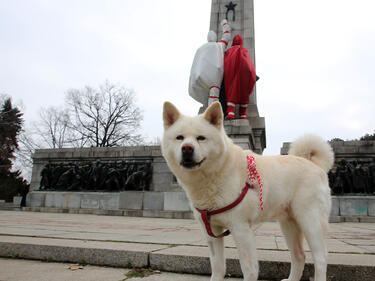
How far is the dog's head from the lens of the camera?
2141mm

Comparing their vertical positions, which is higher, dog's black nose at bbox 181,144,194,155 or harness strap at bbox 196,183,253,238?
dog's black nose at bbox 181,144,194,155

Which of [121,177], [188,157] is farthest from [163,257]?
[121,177]

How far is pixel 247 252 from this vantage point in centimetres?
200

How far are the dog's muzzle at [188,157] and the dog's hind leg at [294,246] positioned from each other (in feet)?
3.49

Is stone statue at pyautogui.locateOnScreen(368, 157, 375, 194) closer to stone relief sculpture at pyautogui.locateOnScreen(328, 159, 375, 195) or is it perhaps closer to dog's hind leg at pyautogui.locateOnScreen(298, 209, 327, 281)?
stone relief sculpture at pyautogui.locateOnScreen(328, 159, 375, 195)

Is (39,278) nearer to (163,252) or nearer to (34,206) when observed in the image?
(163,252)

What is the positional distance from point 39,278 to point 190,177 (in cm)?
152

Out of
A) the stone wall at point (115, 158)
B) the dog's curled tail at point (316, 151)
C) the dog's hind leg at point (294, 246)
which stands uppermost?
the stone wall at point (115, 158)

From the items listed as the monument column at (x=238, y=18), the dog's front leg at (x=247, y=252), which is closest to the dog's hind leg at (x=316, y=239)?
the dog's front leg at (x=247, y=252)

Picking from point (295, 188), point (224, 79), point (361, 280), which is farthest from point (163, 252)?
point (224, 79)

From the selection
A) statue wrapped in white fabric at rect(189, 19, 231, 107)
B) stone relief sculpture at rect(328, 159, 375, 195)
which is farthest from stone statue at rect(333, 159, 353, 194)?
statue wrapped in white fabric at rect(189, 19, 231, 107)

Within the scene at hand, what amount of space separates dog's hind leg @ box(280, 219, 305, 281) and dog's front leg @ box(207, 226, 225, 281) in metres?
0.62

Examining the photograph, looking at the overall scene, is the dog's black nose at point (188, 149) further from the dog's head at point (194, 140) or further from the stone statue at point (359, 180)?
the stone statue at point (359, 180)

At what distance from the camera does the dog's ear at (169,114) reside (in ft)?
8.17
